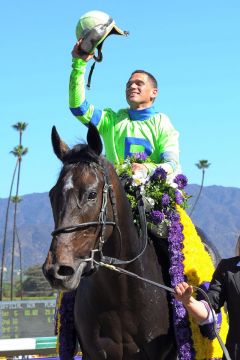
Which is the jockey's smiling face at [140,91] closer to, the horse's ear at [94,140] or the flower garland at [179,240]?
the flower garland at [179,240]

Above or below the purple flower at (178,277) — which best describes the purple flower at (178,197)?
above

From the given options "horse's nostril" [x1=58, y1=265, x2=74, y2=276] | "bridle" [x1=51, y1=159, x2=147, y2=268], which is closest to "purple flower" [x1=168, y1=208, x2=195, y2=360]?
"bridle" [x1=51, y1=159, x2=147, y2=268]

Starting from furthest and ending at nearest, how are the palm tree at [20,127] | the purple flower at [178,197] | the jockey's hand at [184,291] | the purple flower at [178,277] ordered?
the palm tree at [20,127], the purple flower at [178,197], the purple flower at [178,277], the jockey's hand at [184,291]

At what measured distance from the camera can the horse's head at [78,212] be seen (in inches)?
202

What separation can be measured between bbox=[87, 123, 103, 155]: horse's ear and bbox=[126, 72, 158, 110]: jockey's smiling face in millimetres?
1844

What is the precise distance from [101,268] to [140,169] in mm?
1192

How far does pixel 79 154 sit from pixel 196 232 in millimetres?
2365

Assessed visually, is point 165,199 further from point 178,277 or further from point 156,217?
point 178,277

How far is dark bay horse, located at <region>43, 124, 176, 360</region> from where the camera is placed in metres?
5.27

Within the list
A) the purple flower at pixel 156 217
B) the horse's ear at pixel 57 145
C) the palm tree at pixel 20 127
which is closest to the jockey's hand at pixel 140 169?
the purple flower at pixel 156 217

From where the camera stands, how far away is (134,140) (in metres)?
7.30

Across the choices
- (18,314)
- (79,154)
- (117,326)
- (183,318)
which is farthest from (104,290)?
(18,314)

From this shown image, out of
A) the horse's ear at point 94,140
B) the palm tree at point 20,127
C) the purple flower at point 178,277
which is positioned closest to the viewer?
the horse's ear at point 94,140

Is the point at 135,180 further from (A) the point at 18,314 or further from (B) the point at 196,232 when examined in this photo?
(A) the point at 18,314
